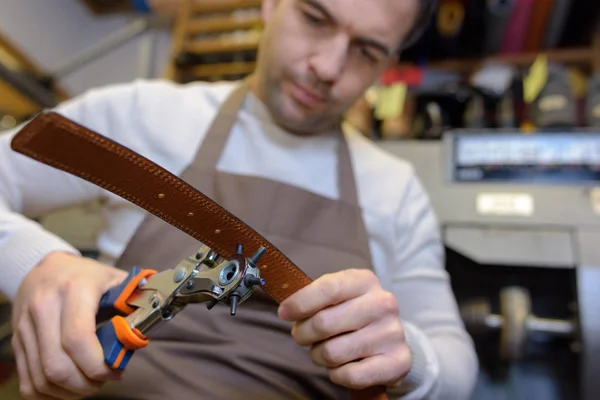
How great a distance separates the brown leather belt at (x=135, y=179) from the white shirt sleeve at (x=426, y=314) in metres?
0.28

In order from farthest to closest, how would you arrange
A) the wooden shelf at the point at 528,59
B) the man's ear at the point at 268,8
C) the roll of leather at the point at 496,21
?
the wooden shelf at the point at 528,59 → the roll of leather at the point at 496,21 → the man's ear at the point at 268,8

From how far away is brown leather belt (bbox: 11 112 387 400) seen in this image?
288 mm

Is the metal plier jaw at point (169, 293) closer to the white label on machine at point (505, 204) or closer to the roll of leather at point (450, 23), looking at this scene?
the white label on machine at point (505, 204)

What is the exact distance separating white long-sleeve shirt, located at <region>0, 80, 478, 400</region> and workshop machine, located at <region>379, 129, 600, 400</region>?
0.71ft

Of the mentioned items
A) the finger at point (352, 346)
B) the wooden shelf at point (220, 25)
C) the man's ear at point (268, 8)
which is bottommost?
the finger at point (352, 346)

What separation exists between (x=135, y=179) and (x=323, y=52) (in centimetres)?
42

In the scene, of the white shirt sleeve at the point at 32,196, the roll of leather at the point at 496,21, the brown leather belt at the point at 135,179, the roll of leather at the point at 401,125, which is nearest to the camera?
the brown leather belt at the point at 135,179

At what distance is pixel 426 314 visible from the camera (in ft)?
2.27

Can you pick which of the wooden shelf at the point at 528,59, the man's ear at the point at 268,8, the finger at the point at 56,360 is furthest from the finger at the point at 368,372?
the wooden shelf at the point at 528,59

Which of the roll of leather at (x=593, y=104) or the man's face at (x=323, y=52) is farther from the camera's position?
the roll of leather at (x=593, y=104)

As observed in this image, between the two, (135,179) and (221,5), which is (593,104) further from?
(221,5)

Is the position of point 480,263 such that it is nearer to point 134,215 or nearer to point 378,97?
point 378,97

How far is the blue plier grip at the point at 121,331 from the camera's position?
37 cm

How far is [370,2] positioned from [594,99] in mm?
682
